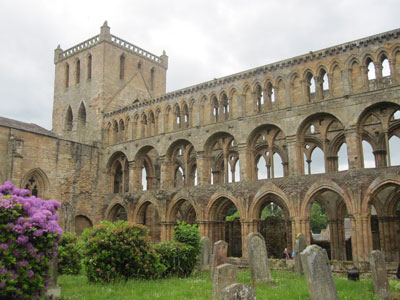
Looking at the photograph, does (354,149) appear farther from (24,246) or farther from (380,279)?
(24,246)

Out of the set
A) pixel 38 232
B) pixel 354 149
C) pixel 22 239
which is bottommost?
pixel 22 239

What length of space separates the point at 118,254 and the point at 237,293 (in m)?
7.40

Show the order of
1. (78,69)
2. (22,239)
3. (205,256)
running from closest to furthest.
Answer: (22,239) < (205,256) < (78,69)

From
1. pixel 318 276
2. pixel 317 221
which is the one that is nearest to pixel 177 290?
pixel 318 276

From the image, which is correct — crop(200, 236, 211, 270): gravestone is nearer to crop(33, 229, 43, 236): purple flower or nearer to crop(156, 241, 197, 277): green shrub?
crop(156, 241, 197, 277): green shrub

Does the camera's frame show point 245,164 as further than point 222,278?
Yes

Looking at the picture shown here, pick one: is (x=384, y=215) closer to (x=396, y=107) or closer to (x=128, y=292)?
(x=396, y=107)

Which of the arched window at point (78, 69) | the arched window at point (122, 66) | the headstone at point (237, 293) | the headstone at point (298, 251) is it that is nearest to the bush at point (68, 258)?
the headstone at point (298, 251)

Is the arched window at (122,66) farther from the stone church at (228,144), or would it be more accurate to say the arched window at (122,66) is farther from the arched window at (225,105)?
the arched window at (225,105)

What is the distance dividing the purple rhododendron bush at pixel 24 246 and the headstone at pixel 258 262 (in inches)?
235

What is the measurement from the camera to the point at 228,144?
90.7 ft

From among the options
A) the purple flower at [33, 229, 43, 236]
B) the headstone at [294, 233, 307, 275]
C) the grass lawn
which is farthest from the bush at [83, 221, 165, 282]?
the headstone at [294, 233, 307, 275]

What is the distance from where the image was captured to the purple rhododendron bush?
866cm

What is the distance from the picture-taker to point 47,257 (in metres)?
9.52
